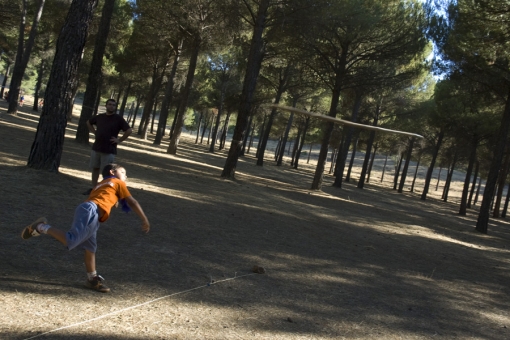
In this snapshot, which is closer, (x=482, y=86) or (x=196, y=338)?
(x=196, y=338)

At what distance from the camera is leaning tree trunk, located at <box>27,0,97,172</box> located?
849cm

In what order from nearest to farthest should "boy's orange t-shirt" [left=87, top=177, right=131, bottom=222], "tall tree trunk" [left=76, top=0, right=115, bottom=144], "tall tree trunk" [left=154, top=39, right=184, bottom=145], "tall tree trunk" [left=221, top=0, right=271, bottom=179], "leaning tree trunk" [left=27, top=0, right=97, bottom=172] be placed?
"boy's orange t-shirt" [left=87, top=177, right=131, bottom=222] < "leaning tree trunk" [left=27, top=0, right=97, bottom=172] < "tall tree trunk" [left=76, top=0, right=115, bottom=144] < "tall tree trunk" [left=221, top=0, right=271, bottom=179] < "tall tree trunk" [left=154, top=39, right=184, bottom=145]

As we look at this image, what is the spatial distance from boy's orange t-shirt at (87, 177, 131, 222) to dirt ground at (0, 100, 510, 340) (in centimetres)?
80

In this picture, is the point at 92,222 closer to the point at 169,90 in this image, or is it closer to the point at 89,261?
the point at 89,261

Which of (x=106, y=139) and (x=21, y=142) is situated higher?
(x=106, y=139)

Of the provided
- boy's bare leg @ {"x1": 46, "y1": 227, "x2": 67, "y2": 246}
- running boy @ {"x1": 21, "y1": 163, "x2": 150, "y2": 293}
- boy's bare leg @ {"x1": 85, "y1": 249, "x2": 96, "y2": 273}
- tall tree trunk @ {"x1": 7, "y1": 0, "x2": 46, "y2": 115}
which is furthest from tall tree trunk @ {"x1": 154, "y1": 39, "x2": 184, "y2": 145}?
boy's bare leg @ {"x1": 46, "y1": 227, "x2": 67, "y2": 246}

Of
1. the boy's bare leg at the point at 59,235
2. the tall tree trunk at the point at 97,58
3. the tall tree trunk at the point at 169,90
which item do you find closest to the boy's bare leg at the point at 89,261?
the boy's bare leg at the point at 59,235

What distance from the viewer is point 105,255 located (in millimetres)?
5328

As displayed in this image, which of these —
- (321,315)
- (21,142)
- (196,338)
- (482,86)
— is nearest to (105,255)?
(196,338)

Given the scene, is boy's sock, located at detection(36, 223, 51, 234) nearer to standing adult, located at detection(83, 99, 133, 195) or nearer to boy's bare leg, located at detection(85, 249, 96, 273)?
boy's bare leg, located at detection(85, 249, 96, 273)

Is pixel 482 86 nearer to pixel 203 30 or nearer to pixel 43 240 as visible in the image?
pixel 203 30

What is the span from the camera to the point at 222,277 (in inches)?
212

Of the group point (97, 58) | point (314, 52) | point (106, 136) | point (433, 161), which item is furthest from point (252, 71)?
point (433, 161)

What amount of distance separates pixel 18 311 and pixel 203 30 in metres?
20.5
